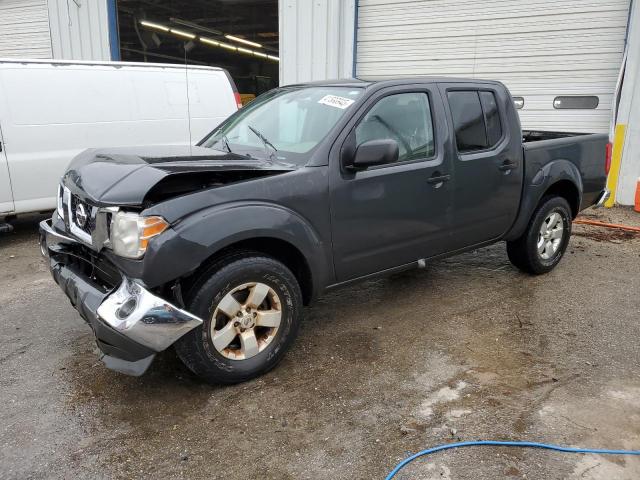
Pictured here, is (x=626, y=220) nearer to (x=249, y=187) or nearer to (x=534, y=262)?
(x=534, y=262)

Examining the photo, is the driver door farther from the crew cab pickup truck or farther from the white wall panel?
the white wall panel

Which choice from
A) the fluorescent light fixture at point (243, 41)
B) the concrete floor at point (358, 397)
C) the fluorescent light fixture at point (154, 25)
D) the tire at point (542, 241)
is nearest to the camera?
the concrete floor at point (358, 397)

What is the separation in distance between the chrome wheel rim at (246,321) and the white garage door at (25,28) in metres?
12.7

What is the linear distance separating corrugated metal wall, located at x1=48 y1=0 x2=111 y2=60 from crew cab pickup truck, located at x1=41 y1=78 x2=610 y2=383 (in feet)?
32.3

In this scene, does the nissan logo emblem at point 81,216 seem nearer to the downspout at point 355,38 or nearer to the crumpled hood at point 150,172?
the crumpled hood at point 150,172

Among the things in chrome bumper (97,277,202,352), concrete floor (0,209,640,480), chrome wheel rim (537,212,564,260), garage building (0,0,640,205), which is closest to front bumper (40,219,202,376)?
chrome bumper (97,277,202,352)

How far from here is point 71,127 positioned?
6.30 meters

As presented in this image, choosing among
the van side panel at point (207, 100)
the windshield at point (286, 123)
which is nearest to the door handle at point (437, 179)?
the windshield at point (286, 123)

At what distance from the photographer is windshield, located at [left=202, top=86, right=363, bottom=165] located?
359 centimetres

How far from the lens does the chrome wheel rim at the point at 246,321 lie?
9.89 ft

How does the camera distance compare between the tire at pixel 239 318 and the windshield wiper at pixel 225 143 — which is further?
the windshield wiper at pixel 225 143

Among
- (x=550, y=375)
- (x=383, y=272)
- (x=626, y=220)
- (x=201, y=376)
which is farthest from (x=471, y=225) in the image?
(x=626, y=220)

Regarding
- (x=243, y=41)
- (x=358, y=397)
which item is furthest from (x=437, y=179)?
(x=243, y=41)

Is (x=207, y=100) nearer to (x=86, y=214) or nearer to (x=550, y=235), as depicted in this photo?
(x=86, y=214)
